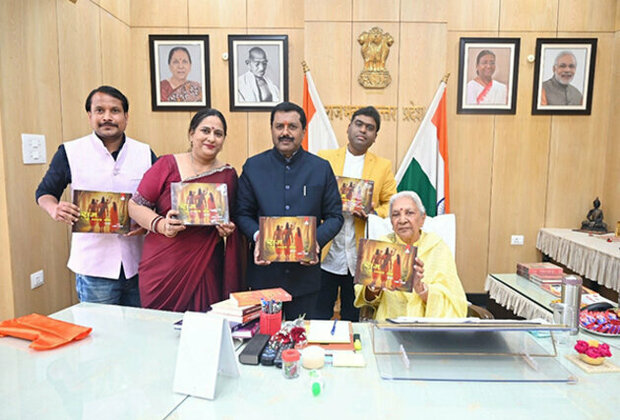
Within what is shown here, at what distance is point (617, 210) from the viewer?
4.36 metres

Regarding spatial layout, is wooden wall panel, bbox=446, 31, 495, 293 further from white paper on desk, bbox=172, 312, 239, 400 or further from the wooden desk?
white paper on desk, bbox=172, 312, 239, 400

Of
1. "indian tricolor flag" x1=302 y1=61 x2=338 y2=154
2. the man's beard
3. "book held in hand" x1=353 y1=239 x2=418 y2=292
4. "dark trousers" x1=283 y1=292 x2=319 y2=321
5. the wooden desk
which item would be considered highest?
the man's beard

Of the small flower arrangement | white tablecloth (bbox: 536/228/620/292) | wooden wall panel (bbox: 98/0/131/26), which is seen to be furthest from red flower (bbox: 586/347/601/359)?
wooden wall panel (bbox: 98/0/131/26)

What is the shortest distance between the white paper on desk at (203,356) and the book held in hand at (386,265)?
681mm

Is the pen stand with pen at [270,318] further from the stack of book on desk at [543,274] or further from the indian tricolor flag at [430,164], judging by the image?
the indian tricolor flag at [430,164]

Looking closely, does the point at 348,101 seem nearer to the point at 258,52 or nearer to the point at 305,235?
the point at 258,52

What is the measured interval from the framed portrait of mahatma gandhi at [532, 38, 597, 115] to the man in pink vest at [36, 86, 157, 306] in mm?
4169

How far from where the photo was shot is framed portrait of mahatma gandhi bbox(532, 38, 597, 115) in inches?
173

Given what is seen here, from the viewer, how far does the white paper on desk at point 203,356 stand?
4.18 ft

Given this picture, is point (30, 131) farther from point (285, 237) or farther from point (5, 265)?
point (285, 237)

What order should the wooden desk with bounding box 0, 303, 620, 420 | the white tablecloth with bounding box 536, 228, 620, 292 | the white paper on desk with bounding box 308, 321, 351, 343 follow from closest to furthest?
1. the wooden desk with bounding box 0, 303, 620, 420
2. the white paper on desk with bounding box 308, 321, 351, 343
3. the white tablecloth with bounding box 536, 228, 620, 292

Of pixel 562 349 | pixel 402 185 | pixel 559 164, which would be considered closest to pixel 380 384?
pixel 562 349

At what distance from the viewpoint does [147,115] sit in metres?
4.54

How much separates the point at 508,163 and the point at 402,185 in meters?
1.30
